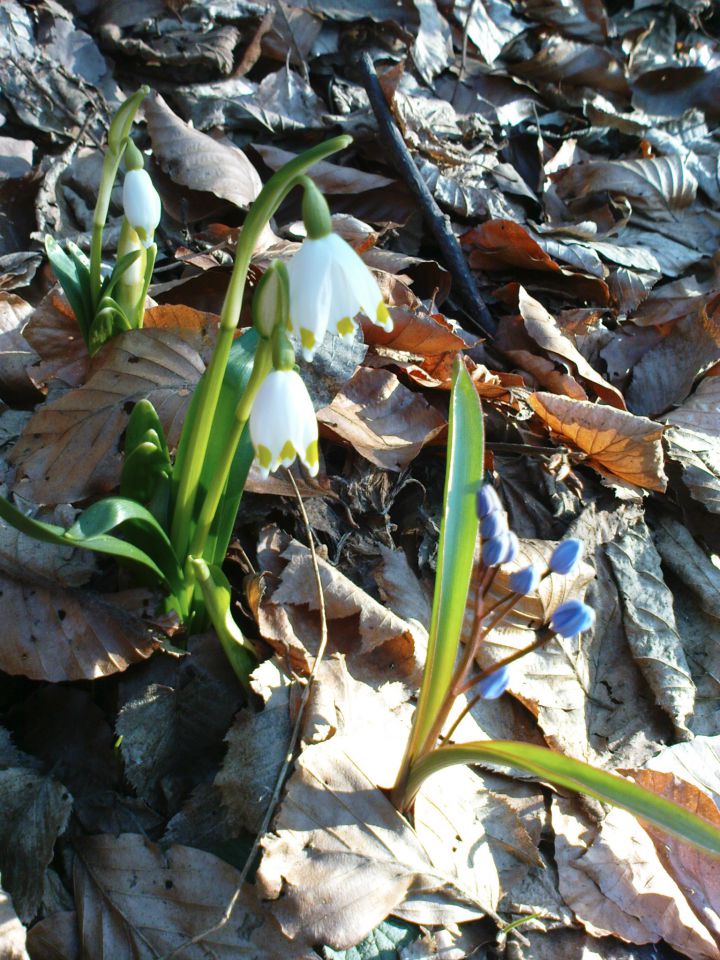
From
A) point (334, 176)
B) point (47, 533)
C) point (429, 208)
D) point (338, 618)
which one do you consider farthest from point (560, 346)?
point (47, 533)

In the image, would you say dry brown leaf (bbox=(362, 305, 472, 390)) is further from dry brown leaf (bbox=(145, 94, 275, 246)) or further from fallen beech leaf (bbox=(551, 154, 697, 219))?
fallen beech leaf (bbox=(551, 154, 697, 219))

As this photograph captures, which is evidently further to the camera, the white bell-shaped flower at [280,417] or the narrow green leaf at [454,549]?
the narrow green leaf at [454,549]

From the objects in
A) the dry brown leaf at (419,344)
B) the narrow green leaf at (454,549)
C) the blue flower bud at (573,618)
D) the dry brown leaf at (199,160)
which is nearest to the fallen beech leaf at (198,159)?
the dry brown leaf at (199,160)

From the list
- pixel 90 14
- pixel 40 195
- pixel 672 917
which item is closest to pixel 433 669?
pixel 672 917

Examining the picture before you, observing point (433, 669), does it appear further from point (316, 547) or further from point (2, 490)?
point (2, 490)

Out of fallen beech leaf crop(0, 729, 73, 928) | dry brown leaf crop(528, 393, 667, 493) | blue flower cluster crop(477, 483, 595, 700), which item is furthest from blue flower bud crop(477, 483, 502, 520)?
dry brown leaf crop(528, 393, 667, 493)

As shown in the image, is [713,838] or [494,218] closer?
[713,838]

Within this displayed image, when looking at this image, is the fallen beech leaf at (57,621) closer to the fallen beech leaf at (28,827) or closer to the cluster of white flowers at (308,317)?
the fallen beech leaf at (28,827)

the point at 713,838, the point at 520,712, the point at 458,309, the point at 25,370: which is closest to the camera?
the point at 713,838
